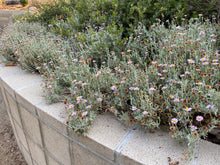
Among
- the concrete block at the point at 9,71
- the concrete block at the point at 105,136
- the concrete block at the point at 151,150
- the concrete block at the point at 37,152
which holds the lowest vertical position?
the concrete block at the point at 37,152

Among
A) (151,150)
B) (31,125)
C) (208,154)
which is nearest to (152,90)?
(151,150)

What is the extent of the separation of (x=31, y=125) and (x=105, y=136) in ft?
3.68

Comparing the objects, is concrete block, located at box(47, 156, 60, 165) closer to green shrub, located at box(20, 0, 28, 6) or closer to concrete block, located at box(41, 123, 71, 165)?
concrete block, located at box(41, 123, 71, 165)

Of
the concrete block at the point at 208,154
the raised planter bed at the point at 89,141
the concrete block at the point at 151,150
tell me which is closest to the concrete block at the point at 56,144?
the raised planter bed at the point at 89,141

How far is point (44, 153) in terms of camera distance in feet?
7.24

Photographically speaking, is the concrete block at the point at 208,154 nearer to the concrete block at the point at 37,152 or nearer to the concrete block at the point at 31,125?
the concrete block at the point at 31,125

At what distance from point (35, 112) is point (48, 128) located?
23 centimetres

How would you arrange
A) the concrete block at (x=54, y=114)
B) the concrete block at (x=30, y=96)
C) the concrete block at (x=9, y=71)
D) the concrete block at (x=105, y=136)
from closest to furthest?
the concrete block at (x=105, y=136) < the concrete block at (x=54, y=114) < the concrete block at (x=30, y=96) < the concrete block at (x=9, y=71)

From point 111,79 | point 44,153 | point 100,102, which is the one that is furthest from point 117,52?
point 44,153

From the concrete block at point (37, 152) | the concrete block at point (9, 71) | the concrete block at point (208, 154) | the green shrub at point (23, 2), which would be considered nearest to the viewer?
the concrete block at point (208, 154)

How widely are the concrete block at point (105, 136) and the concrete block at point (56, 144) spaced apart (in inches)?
8.1

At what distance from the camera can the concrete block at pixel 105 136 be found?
140 centimetres

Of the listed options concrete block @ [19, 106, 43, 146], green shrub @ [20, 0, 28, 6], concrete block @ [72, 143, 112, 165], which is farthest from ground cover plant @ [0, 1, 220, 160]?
green shrub @ [20, 0, 28, 6]

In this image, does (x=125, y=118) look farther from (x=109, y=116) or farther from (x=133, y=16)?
(x=133, y=16)
